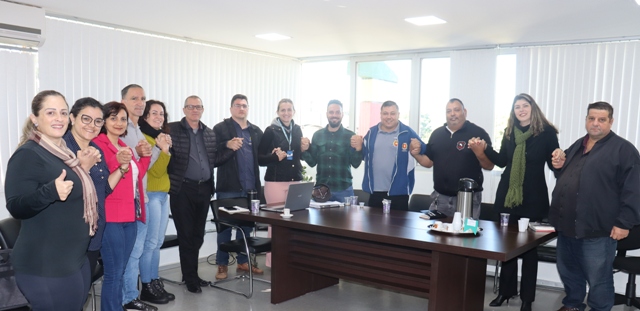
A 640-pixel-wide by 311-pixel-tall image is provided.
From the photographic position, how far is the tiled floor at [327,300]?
452 cm

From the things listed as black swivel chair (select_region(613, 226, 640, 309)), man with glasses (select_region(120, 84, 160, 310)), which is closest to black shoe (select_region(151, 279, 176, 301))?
man with glasses (select_region(120, 84, 160, 310))

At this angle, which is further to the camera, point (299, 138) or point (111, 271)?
point (299, 138)

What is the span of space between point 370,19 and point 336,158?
1.36 metres

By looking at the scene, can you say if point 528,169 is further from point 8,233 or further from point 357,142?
point 8,233

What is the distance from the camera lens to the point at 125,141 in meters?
3.88

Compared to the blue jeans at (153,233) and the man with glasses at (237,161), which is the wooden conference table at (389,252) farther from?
the man with glasses at (237,161)

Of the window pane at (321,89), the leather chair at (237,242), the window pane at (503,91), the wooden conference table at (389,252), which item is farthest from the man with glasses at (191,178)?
the window pane at (503,91)

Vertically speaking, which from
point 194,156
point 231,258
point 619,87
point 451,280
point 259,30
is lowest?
point 231,258

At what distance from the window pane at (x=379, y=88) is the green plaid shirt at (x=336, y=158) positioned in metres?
2.12

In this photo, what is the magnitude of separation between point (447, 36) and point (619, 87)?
1.89 metres

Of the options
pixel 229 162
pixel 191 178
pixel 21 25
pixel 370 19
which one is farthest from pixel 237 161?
pixel 21 25

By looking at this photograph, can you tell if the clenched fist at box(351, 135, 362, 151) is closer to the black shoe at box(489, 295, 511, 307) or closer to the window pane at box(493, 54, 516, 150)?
the black shoe at box(489, 295, 511, 307)

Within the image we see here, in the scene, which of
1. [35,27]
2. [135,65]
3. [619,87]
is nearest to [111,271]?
[35,27]

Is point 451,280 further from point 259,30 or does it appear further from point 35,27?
point 35,27
